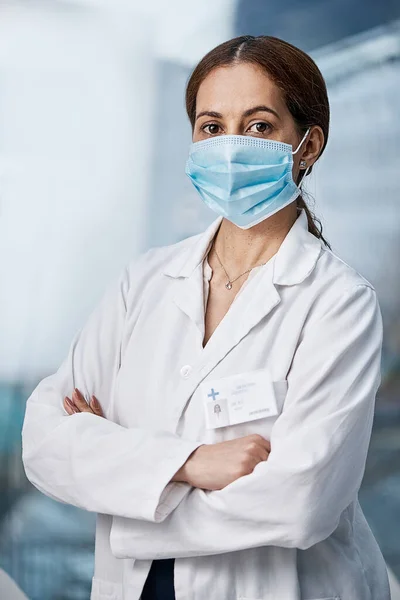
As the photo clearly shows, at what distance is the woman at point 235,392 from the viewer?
1.64 metres

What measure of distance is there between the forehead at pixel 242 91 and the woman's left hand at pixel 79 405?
28.3 inches

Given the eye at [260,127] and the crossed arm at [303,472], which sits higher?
the eye at [260,127]

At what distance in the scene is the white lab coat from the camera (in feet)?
5.34

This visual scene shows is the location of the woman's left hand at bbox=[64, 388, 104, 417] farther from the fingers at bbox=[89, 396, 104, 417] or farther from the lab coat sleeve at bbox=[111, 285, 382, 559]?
the lab coat sleeve at bbox=[111, 285, 382, 559]

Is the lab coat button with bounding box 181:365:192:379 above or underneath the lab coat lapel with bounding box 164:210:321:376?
underneath

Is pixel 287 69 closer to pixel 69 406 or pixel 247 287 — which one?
pixel 247 287

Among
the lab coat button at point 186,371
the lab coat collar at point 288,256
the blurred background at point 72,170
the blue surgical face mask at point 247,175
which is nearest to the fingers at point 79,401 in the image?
the lab coat button at point 186,371

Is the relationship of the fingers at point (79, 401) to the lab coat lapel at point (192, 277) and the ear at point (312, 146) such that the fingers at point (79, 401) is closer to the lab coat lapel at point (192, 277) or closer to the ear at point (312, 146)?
the lab coat lapel at point (192, 277)

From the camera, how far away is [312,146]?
2.00 meters

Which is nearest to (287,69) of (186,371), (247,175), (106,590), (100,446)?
(247,175)

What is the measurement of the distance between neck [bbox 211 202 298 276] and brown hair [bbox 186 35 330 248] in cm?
22

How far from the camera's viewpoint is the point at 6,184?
3049mm

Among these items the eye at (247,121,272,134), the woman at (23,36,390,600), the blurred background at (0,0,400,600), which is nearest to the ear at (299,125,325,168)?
the woman at (23,36,390,600)

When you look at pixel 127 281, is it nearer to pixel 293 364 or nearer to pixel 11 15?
pixel 293 364
